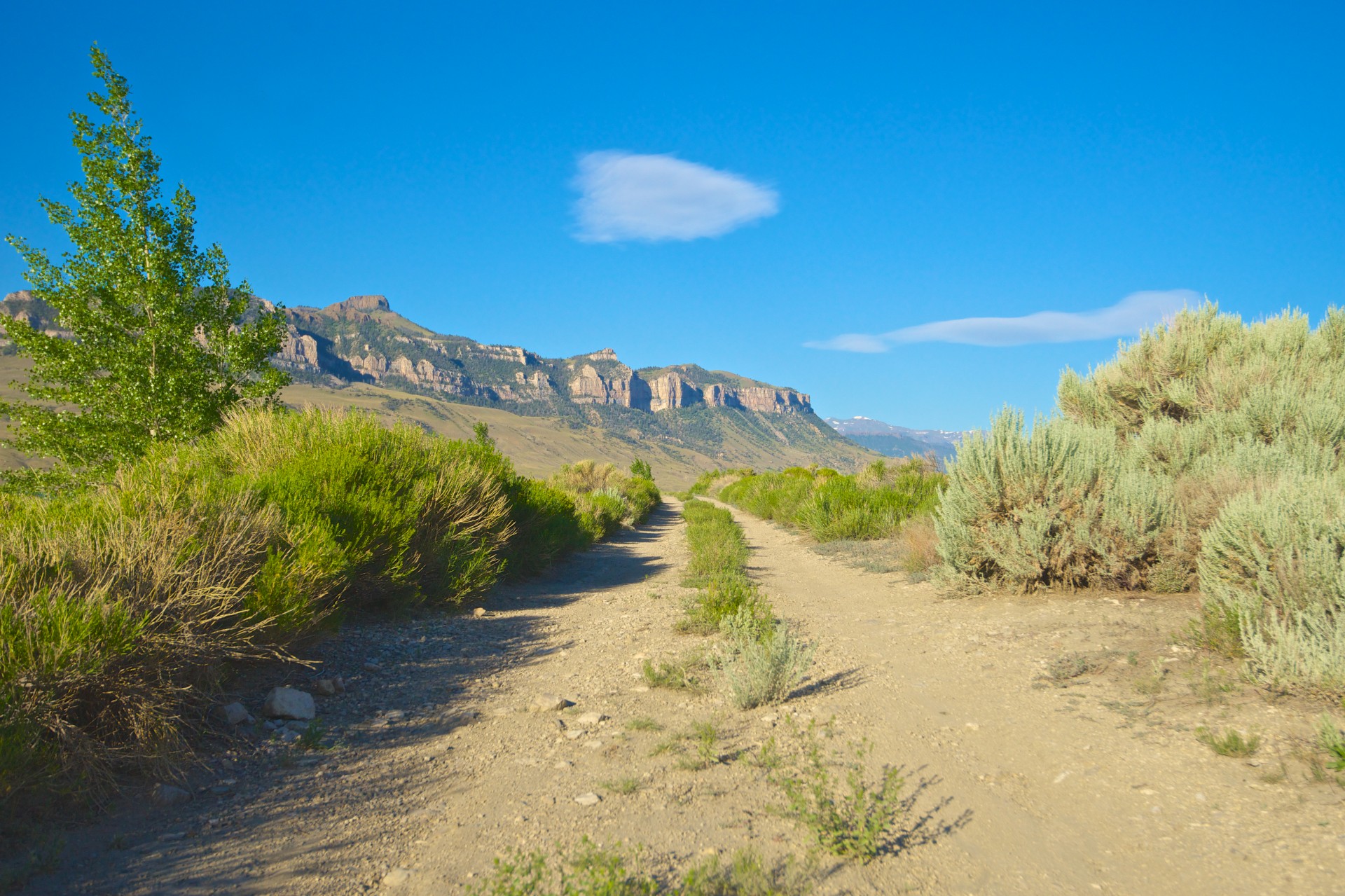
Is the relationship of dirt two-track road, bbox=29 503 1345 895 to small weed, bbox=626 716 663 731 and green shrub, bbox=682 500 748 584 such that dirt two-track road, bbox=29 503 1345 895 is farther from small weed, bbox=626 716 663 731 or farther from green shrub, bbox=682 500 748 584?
green shrub, bbox=682 500 748 584

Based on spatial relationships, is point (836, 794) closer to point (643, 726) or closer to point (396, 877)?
point (643, 726)

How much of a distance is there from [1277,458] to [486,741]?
8.22m

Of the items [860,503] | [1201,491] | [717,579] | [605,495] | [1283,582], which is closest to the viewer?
[1283,582]

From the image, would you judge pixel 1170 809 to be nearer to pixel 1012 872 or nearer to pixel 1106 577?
pixel 1012 872

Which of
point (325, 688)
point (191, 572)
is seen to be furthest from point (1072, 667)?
point (191, 572)

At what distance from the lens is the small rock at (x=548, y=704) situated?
4906 millimetres

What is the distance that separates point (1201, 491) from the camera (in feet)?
23.2

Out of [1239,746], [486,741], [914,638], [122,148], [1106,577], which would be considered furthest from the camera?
[122,148]

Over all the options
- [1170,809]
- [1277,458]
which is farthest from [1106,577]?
[1170,809]

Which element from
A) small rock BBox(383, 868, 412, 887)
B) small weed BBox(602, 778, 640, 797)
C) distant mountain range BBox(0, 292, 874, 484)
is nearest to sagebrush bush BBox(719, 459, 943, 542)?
small weed BBox(602, 778, 640, 797)

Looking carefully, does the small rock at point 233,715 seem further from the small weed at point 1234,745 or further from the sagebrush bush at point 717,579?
the small weed at point 1234,745

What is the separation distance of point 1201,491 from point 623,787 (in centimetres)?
688

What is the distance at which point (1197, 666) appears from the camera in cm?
484

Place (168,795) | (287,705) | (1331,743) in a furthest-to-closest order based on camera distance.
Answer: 1. (287,705)
2. (1331,743)
3. (168,795)
